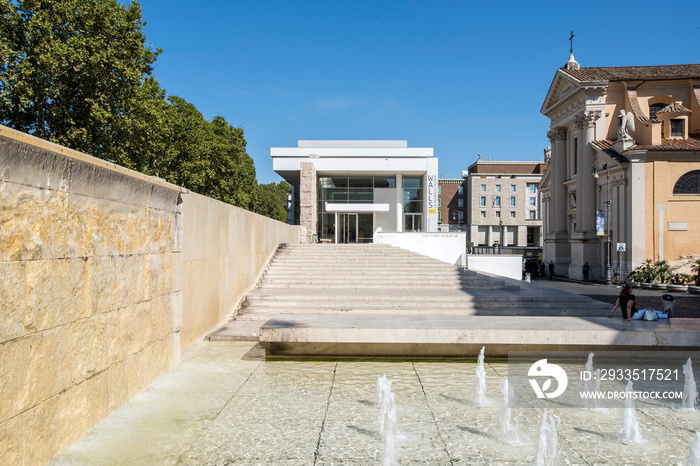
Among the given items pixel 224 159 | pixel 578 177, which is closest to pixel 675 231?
pixel 578 177

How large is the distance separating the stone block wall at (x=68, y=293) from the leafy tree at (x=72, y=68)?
48.9ft

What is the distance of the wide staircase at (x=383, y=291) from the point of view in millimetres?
13438

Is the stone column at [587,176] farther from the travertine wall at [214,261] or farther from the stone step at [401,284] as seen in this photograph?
the travertine wall at [214,261]

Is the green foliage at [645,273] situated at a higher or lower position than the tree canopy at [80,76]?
lower

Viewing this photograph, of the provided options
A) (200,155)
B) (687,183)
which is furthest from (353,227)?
(687,183)

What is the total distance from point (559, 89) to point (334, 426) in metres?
45.8

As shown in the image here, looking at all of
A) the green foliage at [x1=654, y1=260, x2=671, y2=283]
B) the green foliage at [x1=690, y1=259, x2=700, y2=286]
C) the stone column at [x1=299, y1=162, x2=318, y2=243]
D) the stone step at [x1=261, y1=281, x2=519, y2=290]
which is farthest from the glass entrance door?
the stone step at [x1=261, y1=281, x2=519, y2=290]

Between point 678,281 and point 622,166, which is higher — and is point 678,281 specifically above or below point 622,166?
below

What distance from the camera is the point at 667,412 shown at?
19.8ft

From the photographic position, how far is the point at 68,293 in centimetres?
491

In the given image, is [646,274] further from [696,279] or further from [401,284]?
[401,284]

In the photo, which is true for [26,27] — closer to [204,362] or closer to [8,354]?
[204,362]

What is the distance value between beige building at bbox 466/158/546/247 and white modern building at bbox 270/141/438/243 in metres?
47.4

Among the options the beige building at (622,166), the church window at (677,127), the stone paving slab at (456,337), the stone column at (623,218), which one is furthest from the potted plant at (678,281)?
the stone paving slab at (456,337)
